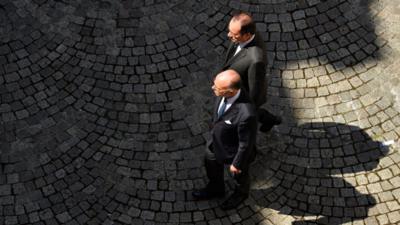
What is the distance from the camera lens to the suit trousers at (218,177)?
288 inches

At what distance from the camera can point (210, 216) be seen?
7816 millimetres

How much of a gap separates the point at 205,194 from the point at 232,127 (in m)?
1.43

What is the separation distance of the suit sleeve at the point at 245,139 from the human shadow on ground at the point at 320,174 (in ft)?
4.08

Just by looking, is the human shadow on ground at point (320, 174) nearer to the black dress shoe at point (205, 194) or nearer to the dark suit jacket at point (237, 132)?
the black dress shoe at point (205, 194)

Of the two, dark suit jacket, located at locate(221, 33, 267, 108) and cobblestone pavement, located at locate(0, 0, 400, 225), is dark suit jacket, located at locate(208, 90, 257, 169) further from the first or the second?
cobblestone pavement, located at locate(0, 0, 400, 225)

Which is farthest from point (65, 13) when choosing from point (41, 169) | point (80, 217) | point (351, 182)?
point (351, 182)

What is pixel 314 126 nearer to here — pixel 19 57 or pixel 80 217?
pixel 80 217

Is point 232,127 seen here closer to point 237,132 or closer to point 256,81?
point 237,132

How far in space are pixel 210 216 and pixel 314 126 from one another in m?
1.97

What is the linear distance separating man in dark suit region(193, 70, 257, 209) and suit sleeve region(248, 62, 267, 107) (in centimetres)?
50

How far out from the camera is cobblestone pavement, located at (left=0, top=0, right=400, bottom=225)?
25.9ft

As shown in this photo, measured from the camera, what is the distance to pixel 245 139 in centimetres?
673

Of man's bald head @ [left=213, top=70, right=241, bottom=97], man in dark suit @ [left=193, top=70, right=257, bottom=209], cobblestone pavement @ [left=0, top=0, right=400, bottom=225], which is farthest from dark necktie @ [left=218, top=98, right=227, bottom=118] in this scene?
cobblestone pavement @ [left=0, top=0, right=400, bottom=225]

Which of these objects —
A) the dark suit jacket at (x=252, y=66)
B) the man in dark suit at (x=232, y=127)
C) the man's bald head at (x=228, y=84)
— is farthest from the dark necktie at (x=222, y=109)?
the dark suit jacket at (x=252, y=66)
